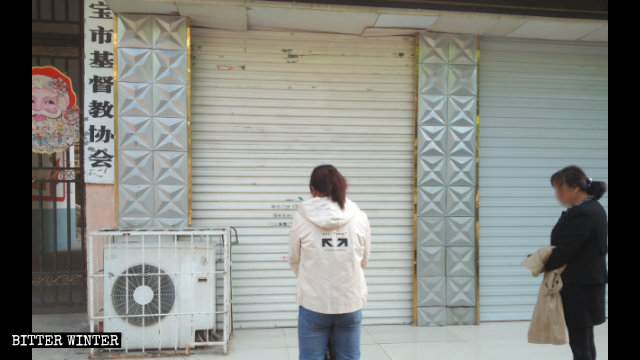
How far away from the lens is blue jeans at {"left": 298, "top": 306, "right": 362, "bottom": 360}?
287 cm

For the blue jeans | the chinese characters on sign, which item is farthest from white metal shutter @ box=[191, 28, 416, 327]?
the blue jeans

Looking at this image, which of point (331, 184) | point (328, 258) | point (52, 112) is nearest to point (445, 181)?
point (331, 184)

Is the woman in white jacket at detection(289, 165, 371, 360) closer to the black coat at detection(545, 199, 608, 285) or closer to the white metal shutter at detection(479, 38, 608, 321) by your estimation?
the black coat at detection(545, 199, 608, 285)

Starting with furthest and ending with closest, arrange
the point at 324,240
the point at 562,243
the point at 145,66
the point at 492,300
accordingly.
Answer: the point at 492,300
the point at 145,66
the point at 562,243
the point at 324,240

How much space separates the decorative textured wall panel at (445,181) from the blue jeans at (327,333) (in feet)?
9.16

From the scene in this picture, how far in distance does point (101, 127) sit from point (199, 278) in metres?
2.28

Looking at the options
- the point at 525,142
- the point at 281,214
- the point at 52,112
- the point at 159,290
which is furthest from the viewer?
the point at 525,142

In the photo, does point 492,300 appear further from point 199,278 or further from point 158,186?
point 158,186

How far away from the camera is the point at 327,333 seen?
2938mm

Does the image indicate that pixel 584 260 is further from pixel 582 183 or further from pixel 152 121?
pixel 152 121

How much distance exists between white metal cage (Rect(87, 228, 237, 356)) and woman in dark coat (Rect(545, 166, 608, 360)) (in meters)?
3.09

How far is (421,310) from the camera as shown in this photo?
5.52m

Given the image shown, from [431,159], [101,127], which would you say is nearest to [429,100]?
[431,159]

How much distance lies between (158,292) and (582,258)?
381 cm
